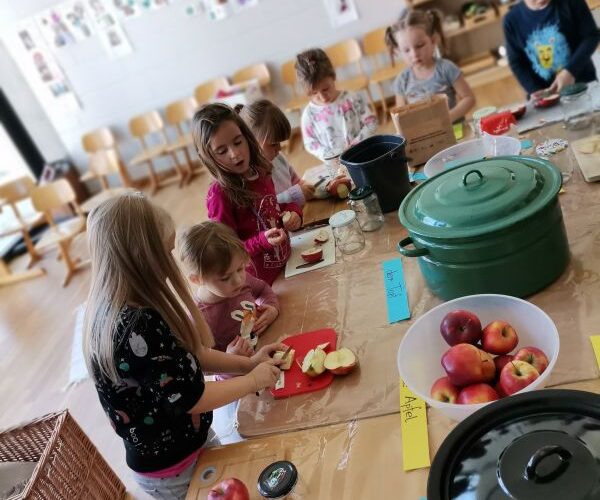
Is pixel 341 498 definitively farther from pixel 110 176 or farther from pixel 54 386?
pixel 110 176

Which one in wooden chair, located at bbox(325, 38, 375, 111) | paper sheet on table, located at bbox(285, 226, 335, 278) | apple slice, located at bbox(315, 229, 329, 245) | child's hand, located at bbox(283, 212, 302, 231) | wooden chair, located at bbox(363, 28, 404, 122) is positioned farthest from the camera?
wooden chair, located at bbox(325, 38, 375, 111)

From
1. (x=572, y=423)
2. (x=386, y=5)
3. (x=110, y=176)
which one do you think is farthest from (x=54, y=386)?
(x=386, y=5)

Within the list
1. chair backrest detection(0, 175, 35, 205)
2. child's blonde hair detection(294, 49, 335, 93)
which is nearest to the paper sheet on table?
child's blonde hair detection(294, 49, 335, 93)

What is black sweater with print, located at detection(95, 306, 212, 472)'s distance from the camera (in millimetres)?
1107

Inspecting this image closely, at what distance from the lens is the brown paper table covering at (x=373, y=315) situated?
1.04 meters

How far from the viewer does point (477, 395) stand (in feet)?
2.89

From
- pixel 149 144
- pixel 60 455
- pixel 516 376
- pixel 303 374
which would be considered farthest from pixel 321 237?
pixel 149 144

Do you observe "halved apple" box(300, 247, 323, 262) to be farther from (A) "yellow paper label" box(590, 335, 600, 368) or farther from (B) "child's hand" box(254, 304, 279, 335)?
(A) "yellow paper label" box(590, 335, 600, 368)

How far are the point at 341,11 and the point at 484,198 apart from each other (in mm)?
4495

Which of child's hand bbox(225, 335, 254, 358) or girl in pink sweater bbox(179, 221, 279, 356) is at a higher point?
girl in pink sweater bbox(179, 221, 279, 356)

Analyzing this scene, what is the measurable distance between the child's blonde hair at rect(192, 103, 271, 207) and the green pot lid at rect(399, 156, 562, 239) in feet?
2.35

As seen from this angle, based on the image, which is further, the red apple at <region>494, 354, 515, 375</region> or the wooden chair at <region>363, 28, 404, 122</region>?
the wooden chair at <region>363, 28, 404, 122</region>

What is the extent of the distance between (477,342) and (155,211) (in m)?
0.70

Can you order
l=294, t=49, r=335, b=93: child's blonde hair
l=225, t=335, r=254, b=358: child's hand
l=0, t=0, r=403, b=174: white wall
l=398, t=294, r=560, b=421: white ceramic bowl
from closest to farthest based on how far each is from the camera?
1. l=398, t=294, r=560, b=421: white ceramic bowl
2. l=225, t=335, r=254, b=358: child's hand
3. l=294, t=49, r=335, b=93: child's blonde hair
4. l=0, t=0, r=403, b=174: white wall
